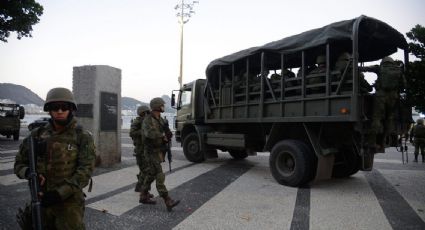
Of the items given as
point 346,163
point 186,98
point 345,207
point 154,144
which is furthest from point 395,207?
point 186,98

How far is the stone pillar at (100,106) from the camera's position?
9211 millimetres

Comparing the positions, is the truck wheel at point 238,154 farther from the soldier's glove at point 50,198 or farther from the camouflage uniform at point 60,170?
the soldier's glove at point 50,198

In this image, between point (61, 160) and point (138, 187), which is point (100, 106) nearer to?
point (138, 187)

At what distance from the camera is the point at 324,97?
650cm

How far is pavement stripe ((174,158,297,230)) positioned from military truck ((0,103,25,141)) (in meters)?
15.7

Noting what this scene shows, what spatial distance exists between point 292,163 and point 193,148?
13.5 ft

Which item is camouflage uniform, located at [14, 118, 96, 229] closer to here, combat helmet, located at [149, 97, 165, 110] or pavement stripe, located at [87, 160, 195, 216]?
pavement stripe, located at [87, 160, 195, 216]

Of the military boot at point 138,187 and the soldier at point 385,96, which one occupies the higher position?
the soldier at point 385,96

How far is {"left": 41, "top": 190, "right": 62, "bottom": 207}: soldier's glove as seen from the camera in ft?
8.06

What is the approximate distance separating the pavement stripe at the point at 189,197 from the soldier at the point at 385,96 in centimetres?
313

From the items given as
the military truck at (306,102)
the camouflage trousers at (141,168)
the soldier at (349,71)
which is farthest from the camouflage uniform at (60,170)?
the soldier at (349,71)

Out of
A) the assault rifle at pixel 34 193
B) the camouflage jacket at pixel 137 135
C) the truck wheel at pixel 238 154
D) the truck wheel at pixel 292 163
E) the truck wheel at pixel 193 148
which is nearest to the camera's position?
the assault rifle at pixel 34 193

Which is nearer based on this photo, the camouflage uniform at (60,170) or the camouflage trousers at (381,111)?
the camouflage uniform at (60,170)

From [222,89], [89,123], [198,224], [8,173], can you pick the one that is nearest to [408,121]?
[222,89]
